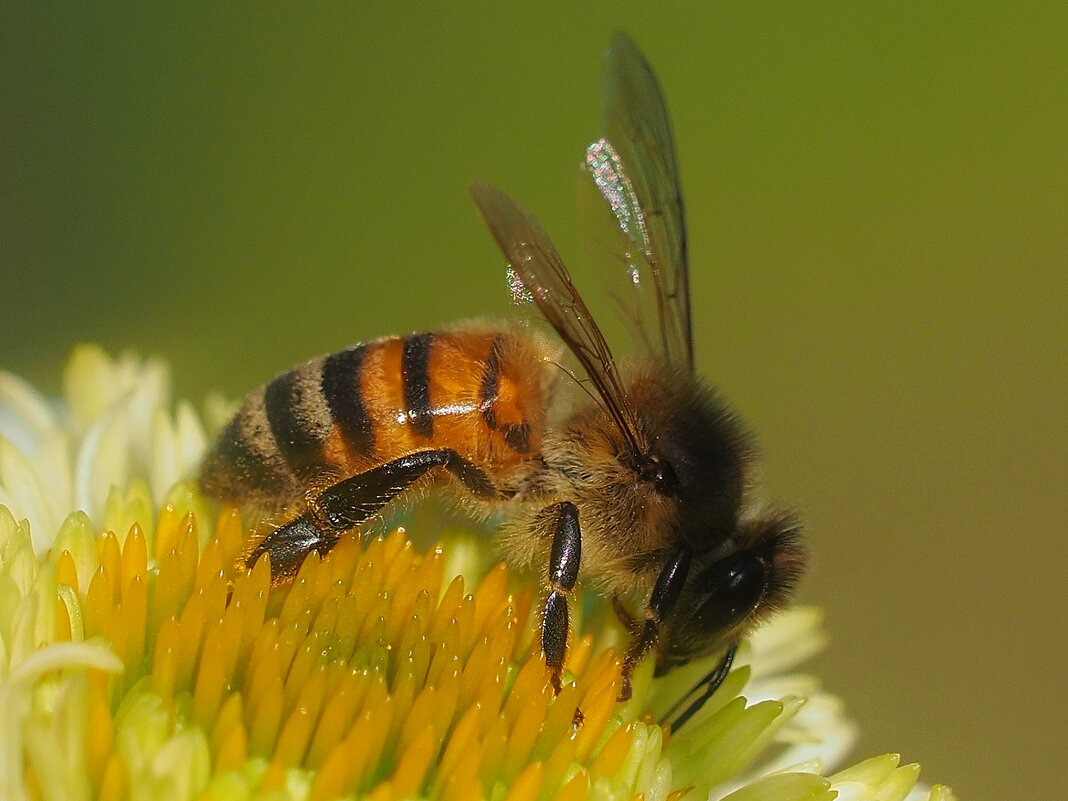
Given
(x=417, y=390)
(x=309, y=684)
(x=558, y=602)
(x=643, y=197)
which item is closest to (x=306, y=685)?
(x=309, y=684)

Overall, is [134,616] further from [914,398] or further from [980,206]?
[980,206]

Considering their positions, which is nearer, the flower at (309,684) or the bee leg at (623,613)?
the flower at (309,684)

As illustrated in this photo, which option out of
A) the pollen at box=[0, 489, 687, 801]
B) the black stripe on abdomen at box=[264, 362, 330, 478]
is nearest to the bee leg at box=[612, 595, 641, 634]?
the pollen at box=[0, 489, 687, 801]

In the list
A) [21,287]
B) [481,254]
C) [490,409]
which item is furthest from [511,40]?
[490,409]

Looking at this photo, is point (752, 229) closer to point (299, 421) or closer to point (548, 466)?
point (548, 466)

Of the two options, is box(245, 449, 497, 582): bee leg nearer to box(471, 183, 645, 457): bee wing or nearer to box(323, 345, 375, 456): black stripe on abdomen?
box(323, 345, 375, 456): black stripe on abdomen

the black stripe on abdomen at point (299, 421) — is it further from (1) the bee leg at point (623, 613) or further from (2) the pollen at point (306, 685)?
(1) the bee leg at point (623, 613)

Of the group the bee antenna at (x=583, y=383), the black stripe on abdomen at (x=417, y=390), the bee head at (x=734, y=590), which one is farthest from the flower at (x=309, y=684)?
the bee antenna at (x=583, y=383)
